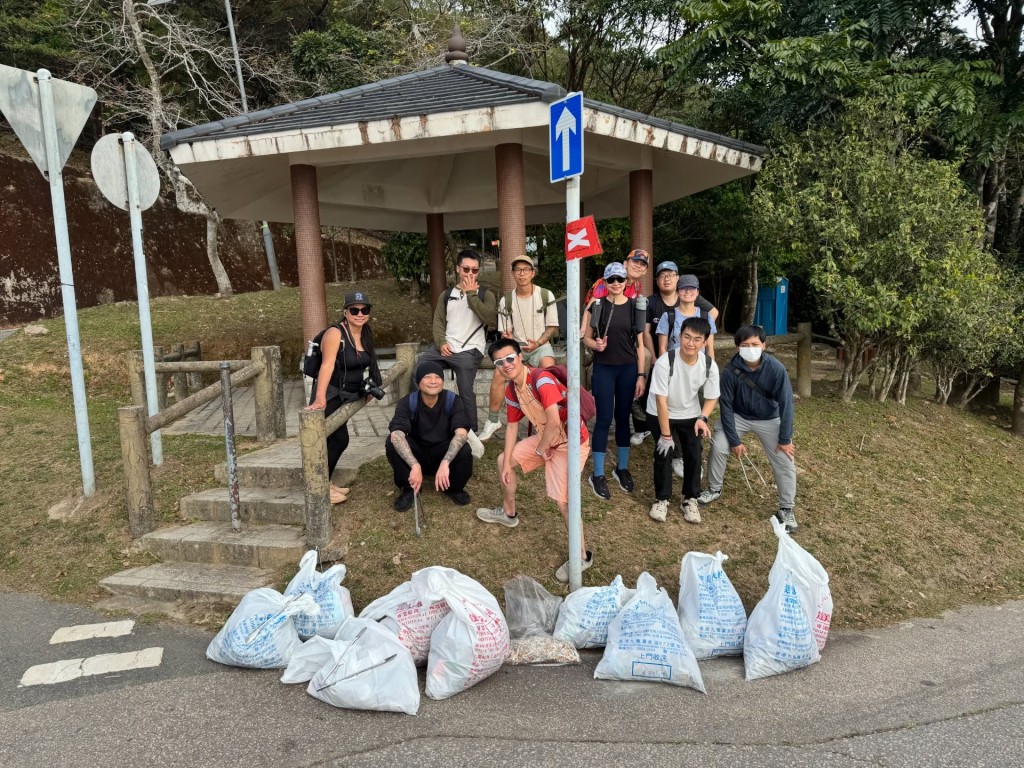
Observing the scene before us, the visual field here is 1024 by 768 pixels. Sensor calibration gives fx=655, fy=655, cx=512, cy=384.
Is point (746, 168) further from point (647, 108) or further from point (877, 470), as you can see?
point (647, 108)

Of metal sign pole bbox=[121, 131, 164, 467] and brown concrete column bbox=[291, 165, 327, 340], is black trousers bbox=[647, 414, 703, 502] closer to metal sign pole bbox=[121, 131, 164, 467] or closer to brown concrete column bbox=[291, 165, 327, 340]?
metal sign pole bbox=[121, 131, 164, 467]

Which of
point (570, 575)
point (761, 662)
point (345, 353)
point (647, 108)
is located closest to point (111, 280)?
point (647, 108)

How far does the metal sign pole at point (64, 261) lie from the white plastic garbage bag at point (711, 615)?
4722 mm

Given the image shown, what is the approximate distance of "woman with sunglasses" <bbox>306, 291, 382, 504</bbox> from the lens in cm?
474

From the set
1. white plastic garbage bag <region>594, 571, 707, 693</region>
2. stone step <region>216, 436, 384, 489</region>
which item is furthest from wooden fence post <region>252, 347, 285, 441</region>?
white plastic garbage bag <region>594, 571, 707, 693</region>

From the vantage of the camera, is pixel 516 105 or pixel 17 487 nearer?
pixel 516 105

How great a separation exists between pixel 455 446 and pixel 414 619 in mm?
1409

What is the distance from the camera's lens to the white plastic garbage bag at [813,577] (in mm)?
3359

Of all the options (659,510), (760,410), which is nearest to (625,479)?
(659,510)

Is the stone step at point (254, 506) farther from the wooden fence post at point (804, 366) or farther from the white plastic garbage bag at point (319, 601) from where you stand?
the wooden fence post at point (804, 366)

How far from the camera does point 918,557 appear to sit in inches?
183

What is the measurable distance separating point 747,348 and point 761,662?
2.19 m

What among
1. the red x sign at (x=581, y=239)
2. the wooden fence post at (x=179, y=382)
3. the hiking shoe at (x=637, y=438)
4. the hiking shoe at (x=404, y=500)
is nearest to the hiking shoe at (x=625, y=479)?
the hiking shoe at (x=637, y=438)

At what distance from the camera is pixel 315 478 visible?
4227 millimetres
